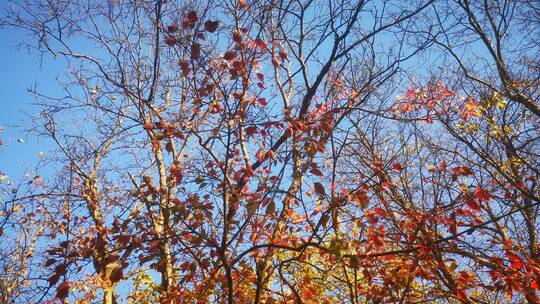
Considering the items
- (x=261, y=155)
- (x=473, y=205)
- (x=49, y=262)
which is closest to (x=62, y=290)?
(x=49, y=262)

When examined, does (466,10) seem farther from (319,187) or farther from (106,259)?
(106,259)

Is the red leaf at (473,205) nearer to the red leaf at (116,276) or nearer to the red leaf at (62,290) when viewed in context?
the red leaf at (116,276)

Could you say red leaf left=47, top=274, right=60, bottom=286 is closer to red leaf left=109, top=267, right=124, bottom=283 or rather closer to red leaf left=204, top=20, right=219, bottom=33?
red leaf left=109, top=267, right=124, bottom=283

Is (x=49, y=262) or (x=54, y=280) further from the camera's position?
(x=49, y=262)

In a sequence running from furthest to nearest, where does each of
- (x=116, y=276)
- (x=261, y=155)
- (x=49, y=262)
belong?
(x=261, y=155)
(x=116, y=276)
(x=49, y=262)

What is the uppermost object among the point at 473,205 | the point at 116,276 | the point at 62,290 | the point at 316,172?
the point at 316,172

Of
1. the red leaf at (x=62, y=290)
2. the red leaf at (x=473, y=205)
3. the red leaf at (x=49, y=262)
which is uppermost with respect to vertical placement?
the red leaf at (x=473, y=205)

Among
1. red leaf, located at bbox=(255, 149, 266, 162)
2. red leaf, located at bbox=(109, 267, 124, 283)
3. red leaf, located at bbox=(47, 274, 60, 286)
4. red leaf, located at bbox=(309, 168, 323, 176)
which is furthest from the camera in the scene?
red leaf, located at bbox=(255, 149, 266, 162)

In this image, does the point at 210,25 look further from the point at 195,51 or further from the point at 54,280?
the point at 54,280

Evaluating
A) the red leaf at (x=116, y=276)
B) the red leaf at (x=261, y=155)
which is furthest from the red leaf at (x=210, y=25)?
the red leaf at (x=116, y=276)

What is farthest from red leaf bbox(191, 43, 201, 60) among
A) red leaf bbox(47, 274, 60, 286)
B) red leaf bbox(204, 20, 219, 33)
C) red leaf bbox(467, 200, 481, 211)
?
red leaf bbox(467, 200, 481, 211)

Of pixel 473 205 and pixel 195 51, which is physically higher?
pixel 195 51

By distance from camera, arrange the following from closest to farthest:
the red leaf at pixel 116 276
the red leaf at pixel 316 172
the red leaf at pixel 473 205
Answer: the red leaf at pixel 116 276 → the red leaf at pixel 316 172 → the red leaf at pixel 473 205

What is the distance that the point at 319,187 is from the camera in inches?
116
